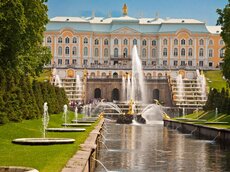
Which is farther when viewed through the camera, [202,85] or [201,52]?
[201,52]

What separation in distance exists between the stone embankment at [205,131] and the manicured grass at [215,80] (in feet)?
153

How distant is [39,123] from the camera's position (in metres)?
24.2

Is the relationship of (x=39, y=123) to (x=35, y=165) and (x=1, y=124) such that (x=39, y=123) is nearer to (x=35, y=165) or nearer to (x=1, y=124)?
(x=1, y=124)

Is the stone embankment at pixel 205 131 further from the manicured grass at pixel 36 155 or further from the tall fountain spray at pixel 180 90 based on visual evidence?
the tall fountain spray at pixel 180 90

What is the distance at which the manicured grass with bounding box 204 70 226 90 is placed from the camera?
287 feet

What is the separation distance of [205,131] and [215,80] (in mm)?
65229

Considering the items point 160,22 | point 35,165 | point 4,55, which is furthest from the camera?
point 160,22

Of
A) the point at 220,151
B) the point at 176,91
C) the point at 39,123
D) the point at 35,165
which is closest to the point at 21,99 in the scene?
the point at 39,123

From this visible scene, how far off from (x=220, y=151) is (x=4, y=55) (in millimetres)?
9147

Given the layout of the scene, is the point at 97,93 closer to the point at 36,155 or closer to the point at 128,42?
the point at 128,42

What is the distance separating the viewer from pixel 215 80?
93.5 metres

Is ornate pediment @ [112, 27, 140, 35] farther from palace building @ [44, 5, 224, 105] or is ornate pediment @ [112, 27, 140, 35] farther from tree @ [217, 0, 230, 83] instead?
tree @ [217, 0, 230, 83]

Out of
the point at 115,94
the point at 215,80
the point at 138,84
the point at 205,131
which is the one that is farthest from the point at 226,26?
the point at 215,80

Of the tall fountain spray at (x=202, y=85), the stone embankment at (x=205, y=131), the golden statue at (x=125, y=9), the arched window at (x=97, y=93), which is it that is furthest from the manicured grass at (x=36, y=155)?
the golden statue at (x=125, y=9)
